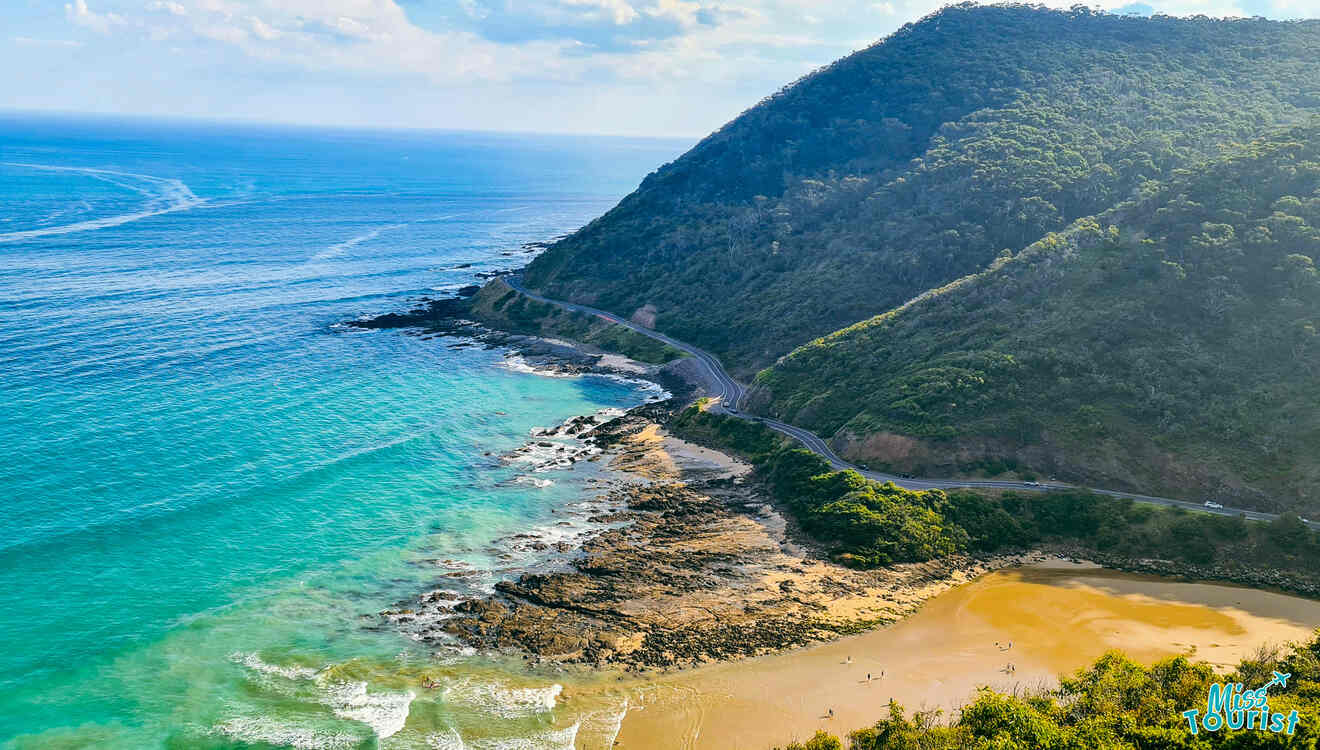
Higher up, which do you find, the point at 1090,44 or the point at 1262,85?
the point at 1090,44

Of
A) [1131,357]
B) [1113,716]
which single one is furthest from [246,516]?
[1131,357]

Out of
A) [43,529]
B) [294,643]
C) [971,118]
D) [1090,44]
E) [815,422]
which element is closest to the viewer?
[294,643]

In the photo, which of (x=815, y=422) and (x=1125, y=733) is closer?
(x=1125, y=733)

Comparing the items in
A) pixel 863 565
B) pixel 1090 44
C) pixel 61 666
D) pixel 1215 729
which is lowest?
pixel 61 666

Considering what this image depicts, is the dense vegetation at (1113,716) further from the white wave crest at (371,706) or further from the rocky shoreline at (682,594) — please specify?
the white wave crest at (371,706)

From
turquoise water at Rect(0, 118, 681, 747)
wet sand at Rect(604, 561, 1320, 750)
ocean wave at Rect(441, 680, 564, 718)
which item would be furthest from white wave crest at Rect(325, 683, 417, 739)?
wet sand at Rect(604, 561, 1320, 750)

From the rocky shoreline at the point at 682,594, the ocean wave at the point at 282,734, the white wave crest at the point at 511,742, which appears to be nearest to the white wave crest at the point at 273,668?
the ocean wave at the point at 282,734

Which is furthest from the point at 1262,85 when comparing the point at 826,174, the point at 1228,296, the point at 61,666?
the point at 61,666

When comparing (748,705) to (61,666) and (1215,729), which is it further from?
(61,666)

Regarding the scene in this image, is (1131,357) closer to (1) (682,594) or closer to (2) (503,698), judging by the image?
(1) (682,594)
